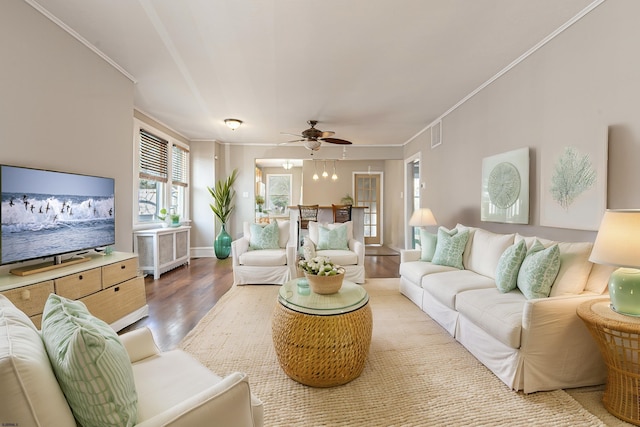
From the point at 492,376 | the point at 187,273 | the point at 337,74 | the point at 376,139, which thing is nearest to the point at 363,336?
the point at 492,376

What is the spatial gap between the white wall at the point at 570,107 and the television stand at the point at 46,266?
422 cm

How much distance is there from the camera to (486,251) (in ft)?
9.51

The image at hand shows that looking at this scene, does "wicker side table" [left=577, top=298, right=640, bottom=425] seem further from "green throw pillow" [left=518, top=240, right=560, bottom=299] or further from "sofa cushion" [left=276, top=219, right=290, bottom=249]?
"sofa cushion" [left=276, top=219, right=290, bottom=249]

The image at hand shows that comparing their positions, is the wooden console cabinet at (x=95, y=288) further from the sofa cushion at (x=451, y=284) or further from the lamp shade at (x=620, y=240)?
the lamp shade at (x=620, y=240)

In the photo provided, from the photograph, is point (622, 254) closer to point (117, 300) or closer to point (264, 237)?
point (117, 300)

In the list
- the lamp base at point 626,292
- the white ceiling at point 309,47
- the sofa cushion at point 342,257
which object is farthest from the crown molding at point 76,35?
the lamp base at point 626,292

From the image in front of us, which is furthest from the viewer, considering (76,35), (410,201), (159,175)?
(410,201)

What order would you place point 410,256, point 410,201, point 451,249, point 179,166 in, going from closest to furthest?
point 451,249
point 410,256
point 179,166
point 410,201

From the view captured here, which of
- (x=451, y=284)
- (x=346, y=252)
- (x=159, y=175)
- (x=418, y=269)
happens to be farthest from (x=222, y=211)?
(x=451, y=284)

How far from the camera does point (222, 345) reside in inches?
94.2

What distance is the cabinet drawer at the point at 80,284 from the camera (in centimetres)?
210

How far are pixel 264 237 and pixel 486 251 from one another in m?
3.01

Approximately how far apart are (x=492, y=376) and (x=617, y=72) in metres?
2.32

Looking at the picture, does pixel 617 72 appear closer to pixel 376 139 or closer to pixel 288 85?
pixel 288 85
